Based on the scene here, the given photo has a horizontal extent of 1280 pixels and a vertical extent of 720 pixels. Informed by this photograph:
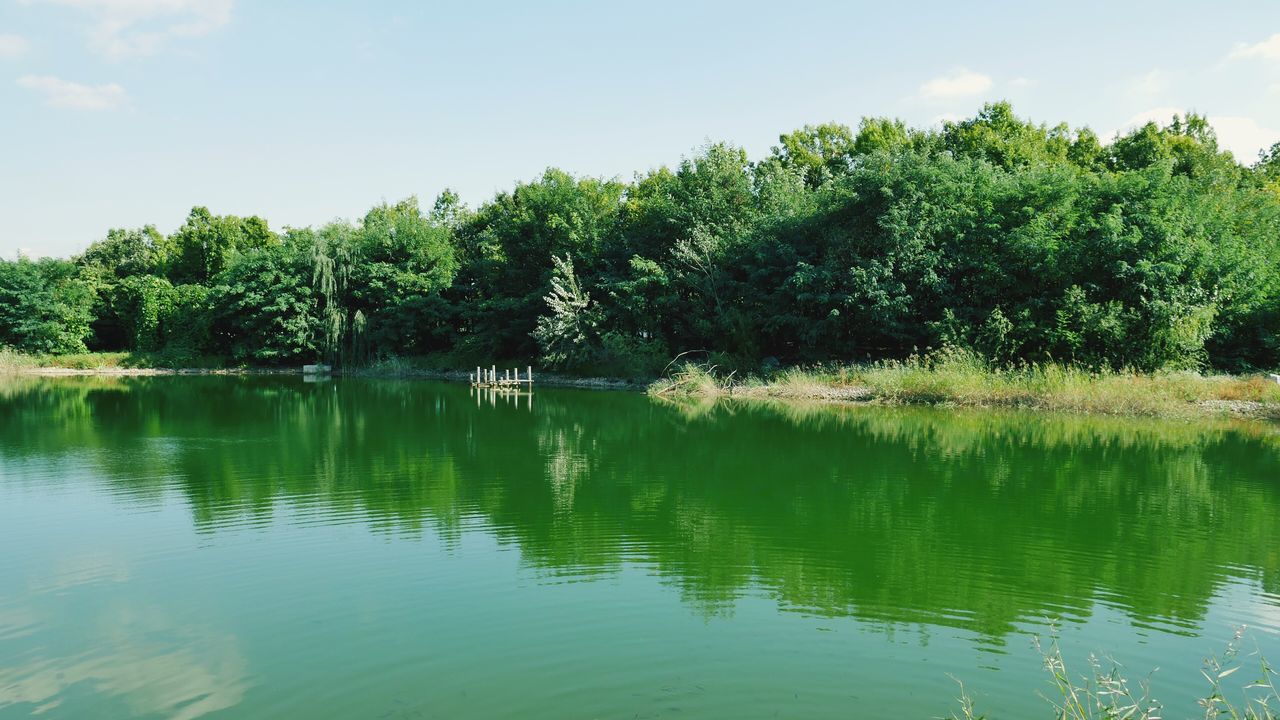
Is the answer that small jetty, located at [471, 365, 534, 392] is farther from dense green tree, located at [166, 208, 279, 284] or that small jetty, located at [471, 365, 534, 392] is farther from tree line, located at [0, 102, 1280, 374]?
dense green tree, located at [166, 208, 279, 284]

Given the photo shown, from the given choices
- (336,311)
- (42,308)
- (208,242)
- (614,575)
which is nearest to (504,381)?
(336,311)

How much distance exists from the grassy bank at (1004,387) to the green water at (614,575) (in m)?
5.49

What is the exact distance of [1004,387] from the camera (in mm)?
24500

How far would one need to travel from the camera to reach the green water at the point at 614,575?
220 inches

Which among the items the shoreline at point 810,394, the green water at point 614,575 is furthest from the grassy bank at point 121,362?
the green water at point 614,575

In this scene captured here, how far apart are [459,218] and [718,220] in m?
28.5

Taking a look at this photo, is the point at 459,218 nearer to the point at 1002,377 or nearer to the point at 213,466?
the point at 1002,377

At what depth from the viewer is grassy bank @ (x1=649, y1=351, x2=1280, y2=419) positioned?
21.9 meters

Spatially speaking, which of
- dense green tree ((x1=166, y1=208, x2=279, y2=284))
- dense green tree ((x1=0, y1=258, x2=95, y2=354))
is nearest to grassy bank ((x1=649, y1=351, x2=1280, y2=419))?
dense green tree ((x1=0, y1=258, x2=95, y2=354))

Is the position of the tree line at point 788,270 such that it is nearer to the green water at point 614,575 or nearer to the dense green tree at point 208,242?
the dense green tree at point 208,242

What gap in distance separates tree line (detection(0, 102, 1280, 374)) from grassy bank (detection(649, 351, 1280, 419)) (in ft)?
5.16

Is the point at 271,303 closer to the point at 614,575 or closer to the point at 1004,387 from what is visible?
the point at 1004,387

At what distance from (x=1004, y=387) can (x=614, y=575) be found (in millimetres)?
19782

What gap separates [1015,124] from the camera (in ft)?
130
